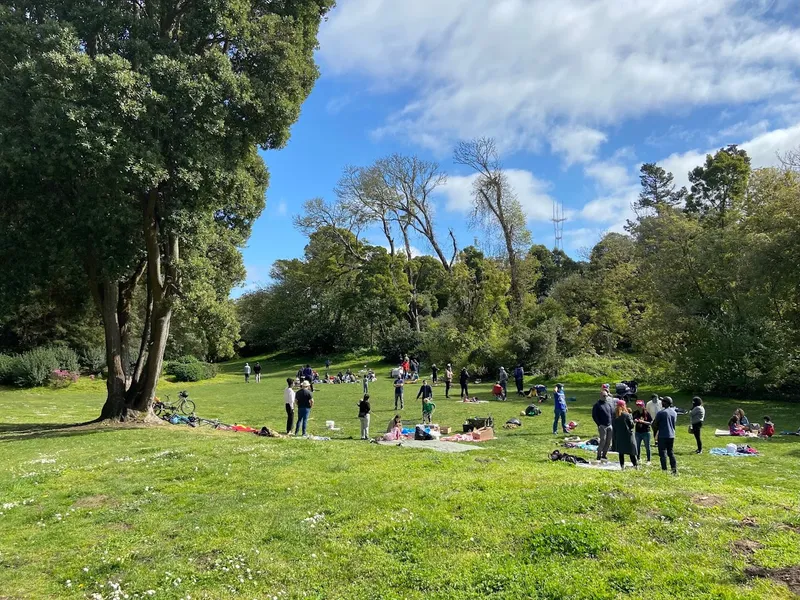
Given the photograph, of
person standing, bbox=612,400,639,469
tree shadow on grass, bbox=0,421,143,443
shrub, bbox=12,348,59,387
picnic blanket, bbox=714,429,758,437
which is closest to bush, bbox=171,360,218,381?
shrub, bbox=12,348,59,387

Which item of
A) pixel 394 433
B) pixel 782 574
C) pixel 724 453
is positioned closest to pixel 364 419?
pixel 394 433

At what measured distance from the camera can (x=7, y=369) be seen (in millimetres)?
33875

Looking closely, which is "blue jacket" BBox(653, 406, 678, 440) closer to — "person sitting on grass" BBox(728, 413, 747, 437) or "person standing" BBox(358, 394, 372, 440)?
"person sitting on grass" BBox(728, 413, 747, 437)

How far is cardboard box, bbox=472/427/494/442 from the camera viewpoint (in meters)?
15.8

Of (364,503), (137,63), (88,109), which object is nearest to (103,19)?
(137,63)

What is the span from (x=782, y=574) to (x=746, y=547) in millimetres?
582

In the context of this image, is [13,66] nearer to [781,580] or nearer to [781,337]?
[781,580]

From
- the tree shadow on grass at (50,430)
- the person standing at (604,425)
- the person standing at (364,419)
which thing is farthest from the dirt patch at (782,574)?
the tree shadow on grass at (50,430)

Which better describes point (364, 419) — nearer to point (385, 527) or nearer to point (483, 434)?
point (483, 434)

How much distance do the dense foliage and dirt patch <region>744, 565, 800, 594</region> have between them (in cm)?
2241

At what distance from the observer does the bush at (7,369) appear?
33.8 m

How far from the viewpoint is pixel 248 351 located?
233 ft

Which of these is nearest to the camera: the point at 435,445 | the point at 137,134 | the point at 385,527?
the point at 385,527

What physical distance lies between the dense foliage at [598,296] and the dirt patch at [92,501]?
84.1 ft
